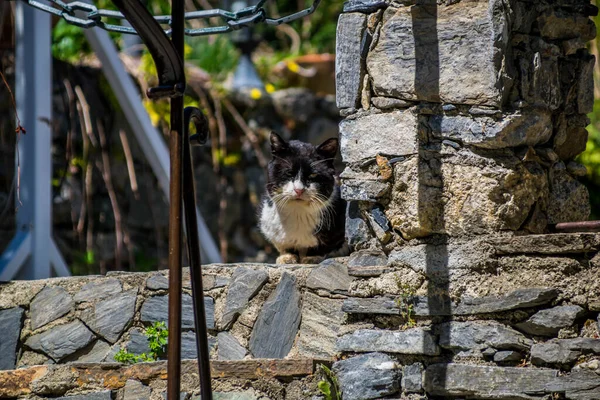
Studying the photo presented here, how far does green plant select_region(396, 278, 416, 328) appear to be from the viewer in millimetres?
2682

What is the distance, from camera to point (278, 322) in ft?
9.88

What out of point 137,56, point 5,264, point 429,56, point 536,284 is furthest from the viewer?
point 137,56

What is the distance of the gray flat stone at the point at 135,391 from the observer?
2885 mm

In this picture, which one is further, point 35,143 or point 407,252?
point 35,143

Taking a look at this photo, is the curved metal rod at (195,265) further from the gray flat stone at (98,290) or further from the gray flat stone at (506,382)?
the gray flat stone at (98,290)

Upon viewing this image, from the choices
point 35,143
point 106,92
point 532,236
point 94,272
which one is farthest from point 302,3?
point 532,236

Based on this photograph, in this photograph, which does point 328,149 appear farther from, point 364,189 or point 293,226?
point 364,189

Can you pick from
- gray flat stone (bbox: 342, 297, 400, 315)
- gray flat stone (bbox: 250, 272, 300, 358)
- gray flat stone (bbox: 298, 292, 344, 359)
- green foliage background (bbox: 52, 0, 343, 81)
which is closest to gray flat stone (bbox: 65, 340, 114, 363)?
gray flat stone (bbox: 250, 272, 300, 358)

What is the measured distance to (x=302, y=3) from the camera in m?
8.36

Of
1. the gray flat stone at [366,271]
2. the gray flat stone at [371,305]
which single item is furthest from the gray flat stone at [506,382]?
the gray flat stone at [366,271]

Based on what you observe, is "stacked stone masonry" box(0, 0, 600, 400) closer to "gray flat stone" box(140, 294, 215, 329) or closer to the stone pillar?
the stone pillar

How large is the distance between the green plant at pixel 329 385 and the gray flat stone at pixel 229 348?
36cm

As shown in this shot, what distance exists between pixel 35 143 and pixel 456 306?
2360mm

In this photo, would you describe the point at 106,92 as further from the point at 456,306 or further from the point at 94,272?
the point at 456,306
